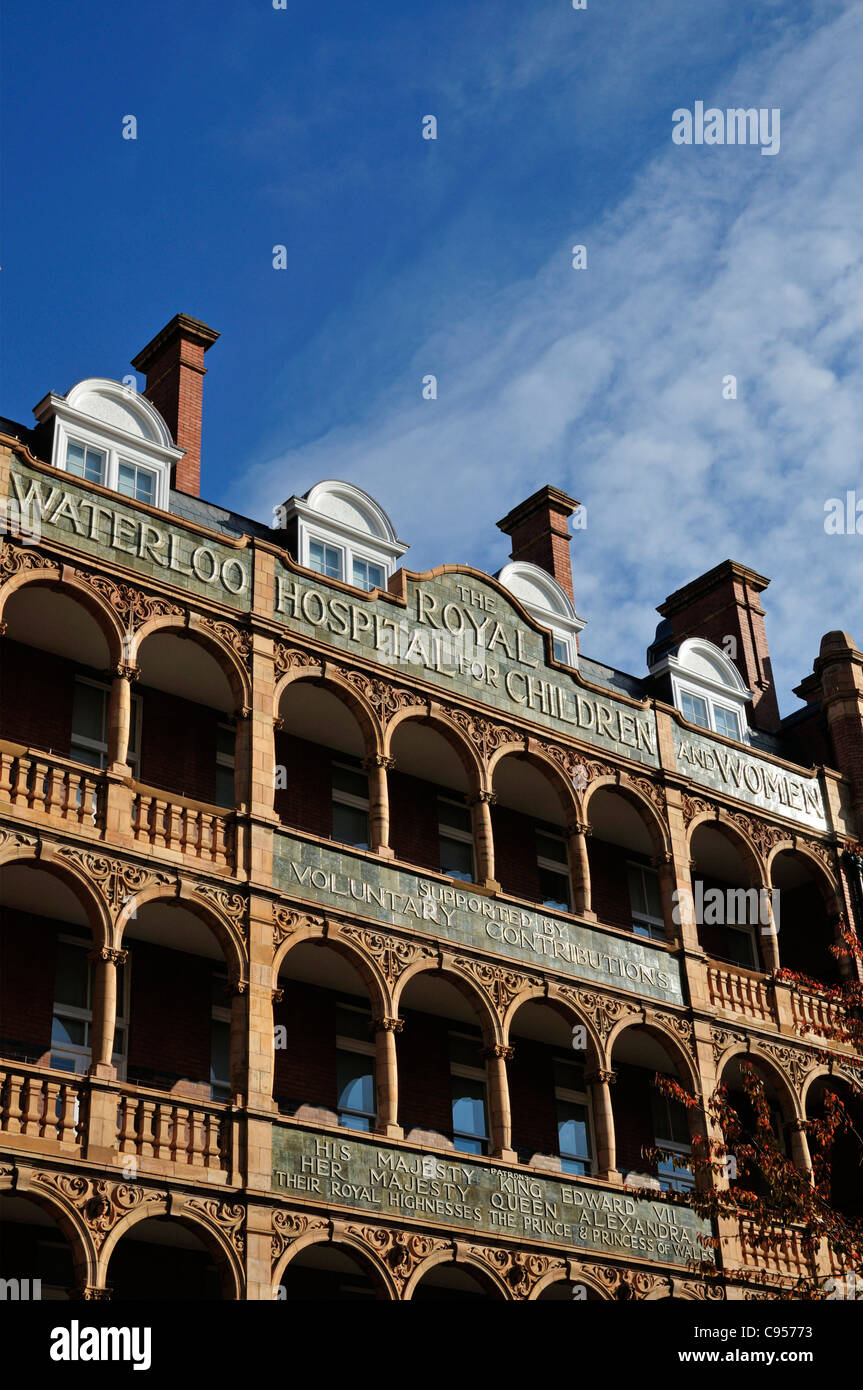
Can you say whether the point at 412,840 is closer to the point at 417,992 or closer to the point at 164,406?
the point at 417,992

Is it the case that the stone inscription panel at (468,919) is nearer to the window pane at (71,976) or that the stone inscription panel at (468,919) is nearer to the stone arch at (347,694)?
the stone arch at (347,694)

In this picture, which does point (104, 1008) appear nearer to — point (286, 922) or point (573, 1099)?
point (286, 922)

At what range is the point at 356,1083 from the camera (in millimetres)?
24609

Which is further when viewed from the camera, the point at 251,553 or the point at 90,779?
the point at 251,553

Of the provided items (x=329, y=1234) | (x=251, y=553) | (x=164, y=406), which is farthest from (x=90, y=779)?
(x=164, y=406)

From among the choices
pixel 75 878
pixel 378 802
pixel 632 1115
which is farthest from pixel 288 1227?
pixel 632 1115

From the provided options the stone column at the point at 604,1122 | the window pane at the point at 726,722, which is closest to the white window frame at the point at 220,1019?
the stone column at the point at 604,1122

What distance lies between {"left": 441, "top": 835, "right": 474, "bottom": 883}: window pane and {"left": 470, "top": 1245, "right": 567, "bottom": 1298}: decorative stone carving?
6183 mm

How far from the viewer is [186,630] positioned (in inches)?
950

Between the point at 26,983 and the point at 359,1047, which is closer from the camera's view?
the point at 26,983

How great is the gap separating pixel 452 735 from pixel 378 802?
2.05 meters

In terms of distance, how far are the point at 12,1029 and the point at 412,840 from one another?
25.7 feet

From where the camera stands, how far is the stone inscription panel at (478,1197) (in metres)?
21.8
